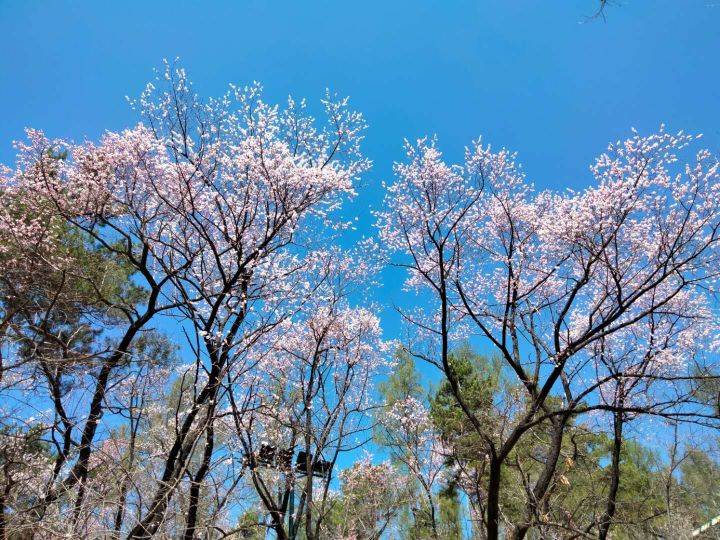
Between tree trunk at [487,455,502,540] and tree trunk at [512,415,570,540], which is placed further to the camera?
tree trunk at [512,415,570,540]

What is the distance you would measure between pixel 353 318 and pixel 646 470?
14005mm

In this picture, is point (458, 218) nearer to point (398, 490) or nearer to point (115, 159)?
point (115, 159)

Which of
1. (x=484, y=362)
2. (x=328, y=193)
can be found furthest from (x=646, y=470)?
(x=328, y=193)

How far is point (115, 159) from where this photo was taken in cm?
776

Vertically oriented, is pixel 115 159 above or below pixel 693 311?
above

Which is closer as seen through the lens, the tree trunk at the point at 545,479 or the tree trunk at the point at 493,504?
the tree trunk at the point at 493,504

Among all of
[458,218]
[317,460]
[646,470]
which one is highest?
[458,218]

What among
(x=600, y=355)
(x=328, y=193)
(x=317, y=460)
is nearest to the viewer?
(x=328, y=193)

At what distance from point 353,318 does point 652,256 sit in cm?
570

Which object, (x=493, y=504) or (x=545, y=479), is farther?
(x=545, y=479)

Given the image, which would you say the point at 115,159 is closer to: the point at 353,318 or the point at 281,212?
the point at 281,212

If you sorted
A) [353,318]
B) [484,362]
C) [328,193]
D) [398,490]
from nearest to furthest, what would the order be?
[328,193]
[353,318]
[398,490]
[484,362]

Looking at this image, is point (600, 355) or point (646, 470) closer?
point (600, 355)

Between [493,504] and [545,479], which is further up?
[545,479]
